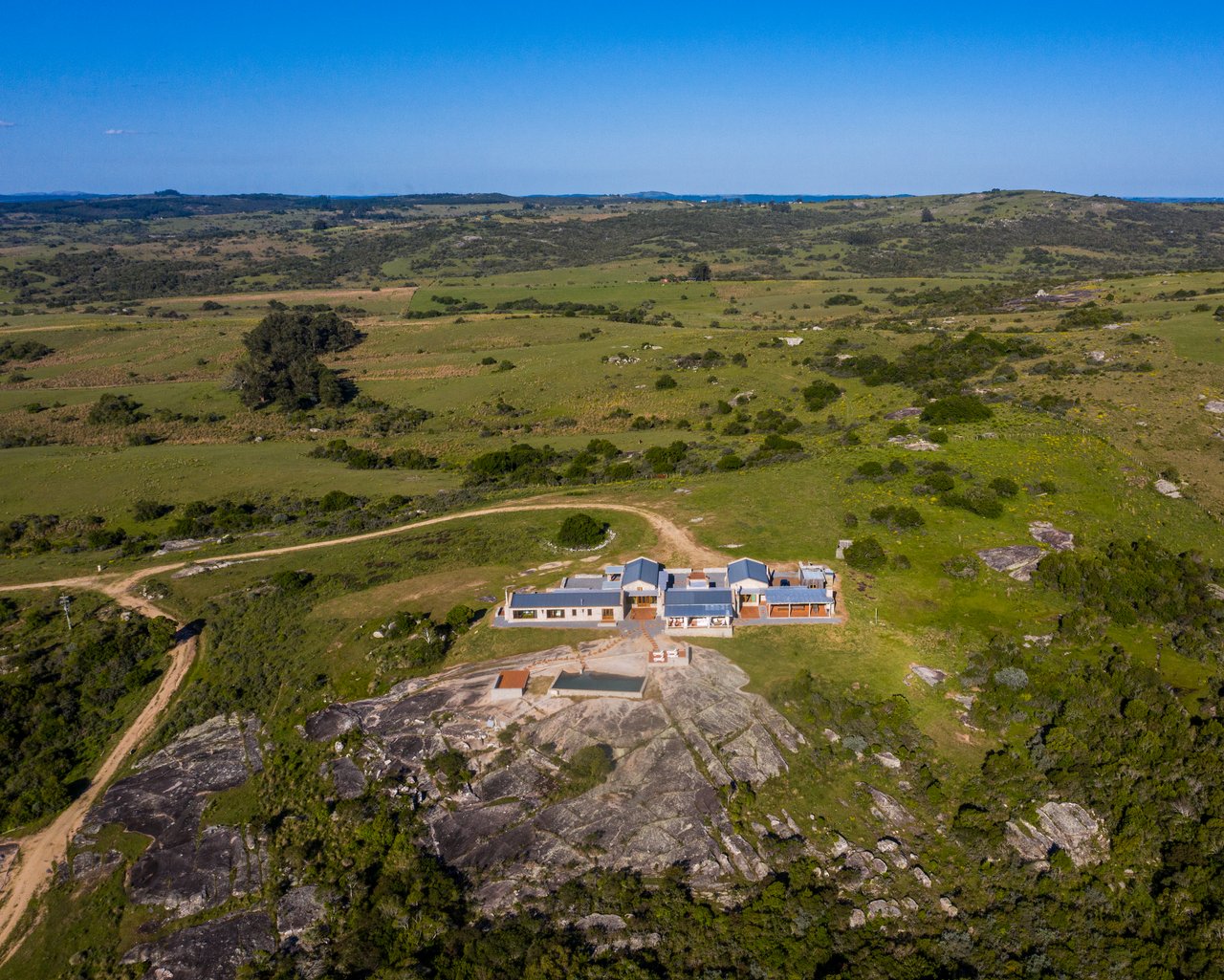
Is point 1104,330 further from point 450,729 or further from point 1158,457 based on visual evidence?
point 450,729

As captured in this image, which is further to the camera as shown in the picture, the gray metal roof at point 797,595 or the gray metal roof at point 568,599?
the gray metal roof at point 568,599

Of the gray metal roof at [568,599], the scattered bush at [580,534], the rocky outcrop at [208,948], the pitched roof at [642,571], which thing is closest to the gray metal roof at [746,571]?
the pitched roof at [642,571]

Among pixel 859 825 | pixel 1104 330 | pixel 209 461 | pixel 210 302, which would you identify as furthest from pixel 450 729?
pixel 210 302

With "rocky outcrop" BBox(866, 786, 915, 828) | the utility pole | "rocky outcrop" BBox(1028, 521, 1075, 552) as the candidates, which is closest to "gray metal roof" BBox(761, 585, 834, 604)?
"rocky outcrop" BBox(866, 786, 915, 828)

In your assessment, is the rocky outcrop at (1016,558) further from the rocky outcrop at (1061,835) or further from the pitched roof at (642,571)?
the pitched roof at (642,571)

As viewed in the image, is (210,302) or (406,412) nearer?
(406,412)

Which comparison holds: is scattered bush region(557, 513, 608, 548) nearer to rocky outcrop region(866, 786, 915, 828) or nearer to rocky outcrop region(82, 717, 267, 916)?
Result: rocky outcrop region(82, 717, 267, 916)
